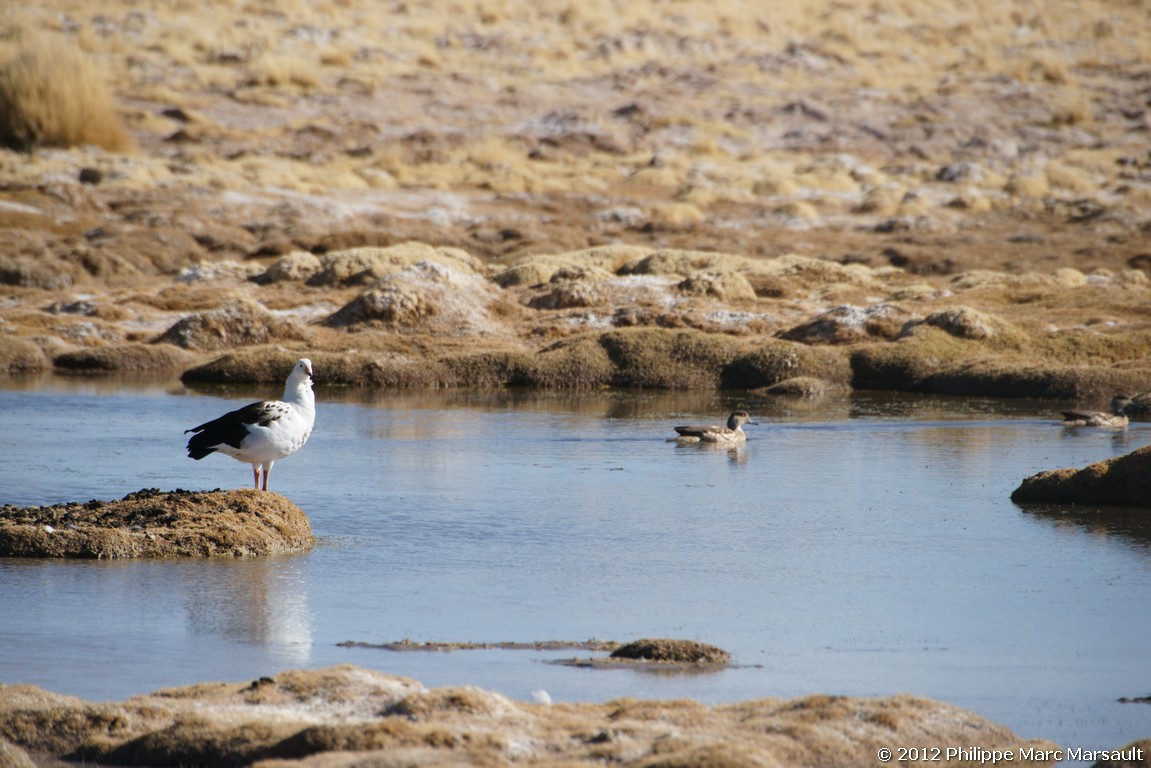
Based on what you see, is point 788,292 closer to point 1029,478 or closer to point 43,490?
point 1029,478

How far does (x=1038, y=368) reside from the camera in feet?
77.4

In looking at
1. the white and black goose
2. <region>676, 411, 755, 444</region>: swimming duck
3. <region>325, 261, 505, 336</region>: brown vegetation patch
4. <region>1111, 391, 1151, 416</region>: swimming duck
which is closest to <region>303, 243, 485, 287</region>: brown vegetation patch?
<region>325, 261, 505, 336</region>: brown vegetation patch

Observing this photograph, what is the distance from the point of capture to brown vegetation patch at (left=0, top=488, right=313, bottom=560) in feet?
33.8

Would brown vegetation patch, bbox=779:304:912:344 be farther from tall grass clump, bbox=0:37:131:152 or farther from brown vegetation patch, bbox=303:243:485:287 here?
tall grass clump, bbox=0:37:131:152

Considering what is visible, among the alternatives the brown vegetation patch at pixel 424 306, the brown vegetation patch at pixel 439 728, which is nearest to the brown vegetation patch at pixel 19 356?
the brown vegetation patch at pixel 424 306

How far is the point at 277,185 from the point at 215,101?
12495 mm

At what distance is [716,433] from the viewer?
17.0 m

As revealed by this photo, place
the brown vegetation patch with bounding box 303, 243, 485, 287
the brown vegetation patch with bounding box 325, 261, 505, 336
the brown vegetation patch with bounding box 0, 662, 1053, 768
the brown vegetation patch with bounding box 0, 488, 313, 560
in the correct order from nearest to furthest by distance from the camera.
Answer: the brown vegetation patch with bounding box 0, 662, 1053, 768, the brown vegetation patch with bounding box 0, 488, 313, 560, the brown vegetation patch with bounding box 325, 261, 505, 336, the brown vegetation patch with bounding box 303, 243, 485, 287

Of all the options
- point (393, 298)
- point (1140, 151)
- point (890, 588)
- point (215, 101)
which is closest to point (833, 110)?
point (1140, 151)

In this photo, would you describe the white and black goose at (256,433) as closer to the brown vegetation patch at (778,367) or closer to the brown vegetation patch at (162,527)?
the brown vegetation patch at (162,527)

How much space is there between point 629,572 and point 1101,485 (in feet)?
17.6

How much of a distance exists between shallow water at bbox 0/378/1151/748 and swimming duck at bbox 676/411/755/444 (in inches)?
6.9

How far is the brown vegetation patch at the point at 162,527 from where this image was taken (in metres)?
10.3

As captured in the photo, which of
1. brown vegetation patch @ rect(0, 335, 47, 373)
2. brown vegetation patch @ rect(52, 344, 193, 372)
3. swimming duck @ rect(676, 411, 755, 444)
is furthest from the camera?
brown vegetation patch @ rect(52, 344, 193, 372)
